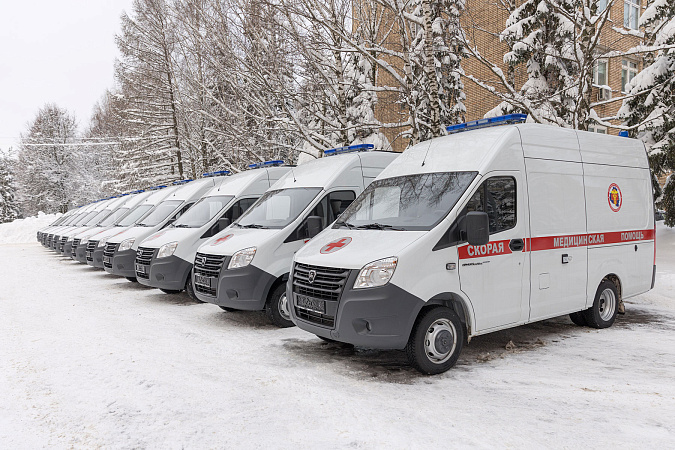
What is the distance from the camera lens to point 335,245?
226 inches

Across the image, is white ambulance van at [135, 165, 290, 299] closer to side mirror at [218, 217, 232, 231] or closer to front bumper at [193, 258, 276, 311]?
side mirror at [218, 217, 232, 231]

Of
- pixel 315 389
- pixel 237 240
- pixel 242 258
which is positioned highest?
pixel 237 240

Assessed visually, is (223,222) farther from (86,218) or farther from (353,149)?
(86,218)

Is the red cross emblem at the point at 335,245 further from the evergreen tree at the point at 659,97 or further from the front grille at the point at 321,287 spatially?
the evergreen tree at the point at 659,97

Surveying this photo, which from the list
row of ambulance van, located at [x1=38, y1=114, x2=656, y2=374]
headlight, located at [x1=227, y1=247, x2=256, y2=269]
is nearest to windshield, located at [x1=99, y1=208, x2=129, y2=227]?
→ row of ambulance van, located at [x1=38, y1=114, x2=656, y2=374]

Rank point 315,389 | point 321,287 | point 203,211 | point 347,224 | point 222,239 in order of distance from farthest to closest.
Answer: point 203,211, point 222,239, point 347,224, point 321,287, point 315,389

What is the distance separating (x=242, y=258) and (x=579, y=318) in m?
4.55

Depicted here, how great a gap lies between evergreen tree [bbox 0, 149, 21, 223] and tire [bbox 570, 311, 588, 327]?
214 ft

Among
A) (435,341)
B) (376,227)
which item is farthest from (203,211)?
(435,341)

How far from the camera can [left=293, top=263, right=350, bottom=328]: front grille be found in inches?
208

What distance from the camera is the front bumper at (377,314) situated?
497 cm

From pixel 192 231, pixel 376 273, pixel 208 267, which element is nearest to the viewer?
pixel 376 273

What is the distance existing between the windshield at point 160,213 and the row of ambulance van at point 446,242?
10.1 feet

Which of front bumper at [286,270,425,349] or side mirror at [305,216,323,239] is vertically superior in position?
side mirror at [305,216,323,239]
